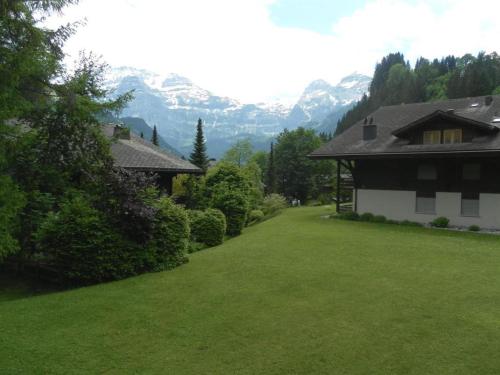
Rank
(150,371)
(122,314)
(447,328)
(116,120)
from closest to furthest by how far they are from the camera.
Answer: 1. (150,371)
2. (447,328)
3. (122,314)
4. (116,120)

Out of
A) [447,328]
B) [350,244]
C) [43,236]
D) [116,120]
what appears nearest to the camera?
[447,328]

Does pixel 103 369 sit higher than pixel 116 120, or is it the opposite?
pixel 116 120

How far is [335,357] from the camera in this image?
538 cm

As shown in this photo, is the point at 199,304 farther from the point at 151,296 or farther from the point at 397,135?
the point at 397,135

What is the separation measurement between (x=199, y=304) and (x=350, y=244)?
7875 mm

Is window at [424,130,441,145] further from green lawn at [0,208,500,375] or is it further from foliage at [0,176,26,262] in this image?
foliage at [0,176,26,262]

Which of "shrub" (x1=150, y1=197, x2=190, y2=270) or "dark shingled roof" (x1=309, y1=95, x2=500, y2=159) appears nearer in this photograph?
"shrub" (x1=150, y1=197, x2=190, y2=270)

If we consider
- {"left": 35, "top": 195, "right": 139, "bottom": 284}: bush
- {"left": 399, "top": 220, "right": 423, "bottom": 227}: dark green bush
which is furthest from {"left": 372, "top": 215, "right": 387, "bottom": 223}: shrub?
{"left": 35, "top": 195, "right": 139, "bottom": 284}: bush

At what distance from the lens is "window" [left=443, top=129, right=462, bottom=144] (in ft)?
63.3

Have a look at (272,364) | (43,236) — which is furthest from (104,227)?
(272,364)

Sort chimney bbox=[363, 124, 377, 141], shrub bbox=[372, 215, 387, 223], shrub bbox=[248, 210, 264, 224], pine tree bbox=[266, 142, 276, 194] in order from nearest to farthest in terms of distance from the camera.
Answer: shrub bbox=[372, 215, 387, 223] → chimney bbox=[363, 124, 377, 141] → shrub bbox=[248, 210, 264, 224] → pine tree bbox=[266, 142, 276, 194]

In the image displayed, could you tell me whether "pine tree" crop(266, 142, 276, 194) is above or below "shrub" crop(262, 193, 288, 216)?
above

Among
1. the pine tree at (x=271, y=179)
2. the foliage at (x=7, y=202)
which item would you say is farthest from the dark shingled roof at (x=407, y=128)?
the pine tree at (x=271, y=179)

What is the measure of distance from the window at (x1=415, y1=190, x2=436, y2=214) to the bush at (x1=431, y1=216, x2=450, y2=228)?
0.87 metres
